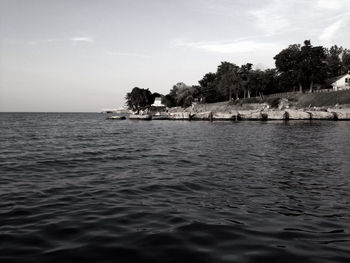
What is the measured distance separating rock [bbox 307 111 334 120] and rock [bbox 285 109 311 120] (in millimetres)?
836

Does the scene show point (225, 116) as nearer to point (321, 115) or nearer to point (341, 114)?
point (321, 115)

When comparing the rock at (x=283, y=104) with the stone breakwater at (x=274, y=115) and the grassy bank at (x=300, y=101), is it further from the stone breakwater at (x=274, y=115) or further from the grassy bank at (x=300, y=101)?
the stone breakwater at (x=274, y=115)

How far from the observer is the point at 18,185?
1041cm

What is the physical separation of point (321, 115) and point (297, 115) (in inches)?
199

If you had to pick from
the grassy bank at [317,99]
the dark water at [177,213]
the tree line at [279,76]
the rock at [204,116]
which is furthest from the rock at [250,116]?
the dark water at [177,213]

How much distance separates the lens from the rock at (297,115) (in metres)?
60.4

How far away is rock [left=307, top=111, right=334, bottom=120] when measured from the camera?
5753 cm

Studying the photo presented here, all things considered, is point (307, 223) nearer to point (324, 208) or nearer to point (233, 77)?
point (324, 208)

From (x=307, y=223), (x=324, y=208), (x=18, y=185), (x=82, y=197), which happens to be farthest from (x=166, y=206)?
(x=18, y=185)

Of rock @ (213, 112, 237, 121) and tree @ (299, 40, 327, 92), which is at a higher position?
tree @ (299, 40, 327, 92)

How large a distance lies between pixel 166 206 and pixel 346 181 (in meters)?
7.59

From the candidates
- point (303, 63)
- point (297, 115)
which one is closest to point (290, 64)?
point (303, 63)

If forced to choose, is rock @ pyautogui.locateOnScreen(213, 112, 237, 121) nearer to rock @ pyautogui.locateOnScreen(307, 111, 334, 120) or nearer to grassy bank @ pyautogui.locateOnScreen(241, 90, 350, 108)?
rock @ pyautogui.locateOnScreen(307, 111, 334, 120)

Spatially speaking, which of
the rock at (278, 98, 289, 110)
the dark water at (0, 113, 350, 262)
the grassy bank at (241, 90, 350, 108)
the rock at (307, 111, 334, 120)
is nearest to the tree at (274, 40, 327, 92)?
the grassy bank at (241, 90, 350, 108)
